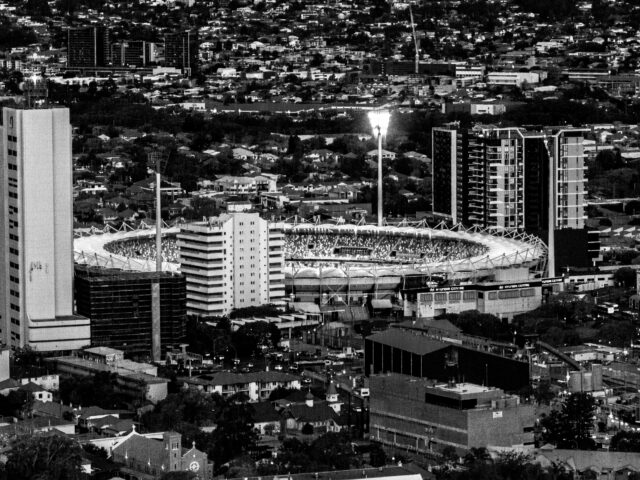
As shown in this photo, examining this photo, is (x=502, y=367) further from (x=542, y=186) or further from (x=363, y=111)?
(x=363, y=111)

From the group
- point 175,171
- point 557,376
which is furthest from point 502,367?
point 175,171

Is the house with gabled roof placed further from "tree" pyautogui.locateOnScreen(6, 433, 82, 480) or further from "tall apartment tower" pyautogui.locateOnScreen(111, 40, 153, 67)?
"tall apartment tower" pyautogui.locateOnScreen(111, 40, 153, 67)

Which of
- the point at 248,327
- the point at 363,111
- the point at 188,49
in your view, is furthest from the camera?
the point at 188,49

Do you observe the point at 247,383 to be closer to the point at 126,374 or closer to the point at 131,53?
the point at 126,374

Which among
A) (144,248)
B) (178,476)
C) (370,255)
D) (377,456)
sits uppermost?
(144,248)

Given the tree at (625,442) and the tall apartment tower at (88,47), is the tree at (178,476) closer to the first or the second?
the tree at (625,442)

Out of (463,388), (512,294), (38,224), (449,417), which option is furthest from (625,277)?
(449,417)

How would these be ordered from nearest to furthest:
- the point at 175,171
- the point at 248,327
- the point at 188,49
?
the point at 248,327 → the point at 175,171 → the point at 188,49

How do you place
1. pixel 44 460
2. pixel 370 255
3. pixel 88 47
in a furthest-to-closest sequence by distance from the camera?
pixel 88 47 < pixel 370 255 < pixel 44 460
